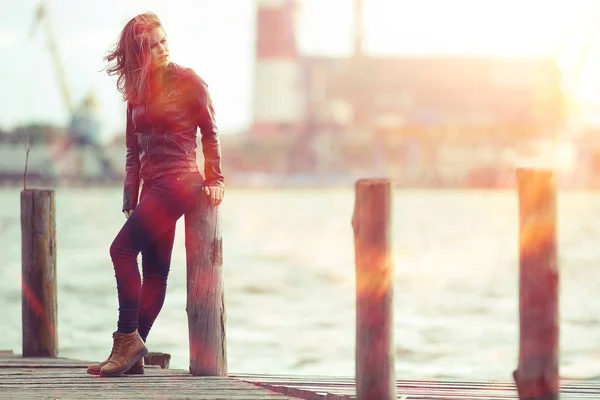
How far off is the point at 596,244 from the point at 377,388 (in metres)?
26.7

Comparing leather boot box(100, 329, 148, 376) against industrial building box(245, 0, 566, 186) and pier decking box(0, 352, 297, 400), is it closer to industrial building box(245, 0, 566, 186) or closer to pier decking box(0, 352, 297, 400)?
pier decking box(0, 352, 297, 400)

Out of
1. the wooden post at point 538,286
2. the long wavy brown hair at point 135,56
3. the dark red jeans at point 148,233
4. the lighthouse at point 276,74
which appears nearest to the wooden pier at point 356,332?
Answer: the wooden post at point 538,286

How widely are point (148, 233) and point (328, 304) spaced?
33.2ft

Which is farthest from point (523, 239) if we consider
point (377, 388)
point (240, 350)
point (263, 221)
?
point (263, 221)

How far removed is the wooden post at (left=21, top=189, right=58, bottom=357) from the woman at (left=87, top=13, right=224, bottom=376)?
A: 83 cm

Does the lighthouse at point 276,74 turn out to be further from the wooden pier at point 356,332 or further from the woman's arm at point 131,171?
the woman's arm at point 131,171

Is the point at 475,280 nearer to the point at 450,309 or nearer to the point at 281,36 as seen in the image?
the point at 450,309

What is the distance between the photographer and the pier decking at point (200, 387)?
416 centimetres

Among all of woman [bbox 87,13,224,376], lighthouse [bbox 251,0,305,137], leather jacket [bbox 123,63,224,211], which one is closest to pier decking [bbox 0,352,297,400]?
woman [bbox 87,13,224,376]

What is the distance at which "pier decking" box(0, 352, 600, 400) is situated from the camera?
416 centimetres

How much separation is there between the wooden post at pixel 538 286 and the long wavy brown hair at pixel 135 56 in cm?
152

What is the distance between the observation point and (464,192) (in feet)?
287

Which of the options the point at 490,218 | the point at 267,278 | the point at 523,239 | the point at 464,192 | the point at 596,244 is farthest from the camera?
the point at 464,192

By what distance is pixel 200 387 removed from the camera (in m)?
4.32
